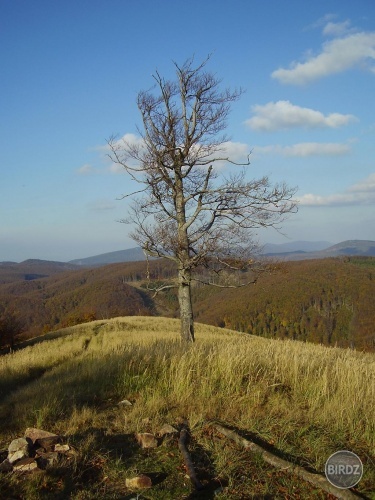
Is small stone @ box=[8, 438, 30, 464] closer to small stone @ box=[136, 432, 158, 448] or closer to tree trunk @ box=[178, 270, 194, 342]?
small stone @ box=[136, 432, 158, 448]

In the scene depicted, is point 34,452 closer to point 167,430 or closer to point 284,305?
point 167,430

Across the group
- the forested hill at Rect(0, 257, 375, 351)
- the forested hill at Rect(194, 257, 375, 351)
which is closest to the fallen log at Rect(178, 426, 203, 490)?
the forested hill at Rect(0, 257, 375, 351)

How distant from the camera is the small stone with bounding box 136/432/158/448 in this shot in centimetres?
391

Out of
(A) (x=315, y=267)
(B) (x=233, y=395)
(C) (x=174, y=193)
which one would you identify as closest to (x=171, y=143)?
(C) (x=174, y=193)

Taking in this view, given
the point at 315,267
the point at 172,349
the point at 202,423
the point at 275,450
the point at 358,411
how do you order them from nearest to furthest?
the point at 275,450, the point at 202,423, the point at 358,411, the point at 172,349, the point at 315,267

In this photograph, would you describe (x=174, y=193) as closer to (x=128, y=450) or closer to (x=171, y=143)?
(x=171, y=143)

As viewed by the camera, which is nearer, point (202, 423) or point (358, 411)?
point (202, 423)

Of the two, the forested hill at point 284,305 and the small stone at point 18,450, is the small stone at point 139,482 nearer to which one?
the small stone at point 18,450

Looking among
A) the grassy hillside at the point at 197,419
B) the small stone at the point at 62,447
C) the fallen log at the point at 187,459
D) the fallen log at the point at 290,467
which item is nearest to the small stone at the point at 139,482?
the grassy hillside at the point at 197,419

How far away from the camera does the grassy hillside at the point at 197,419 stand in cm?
322

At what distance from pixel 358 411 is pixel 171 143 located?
7.63 meters

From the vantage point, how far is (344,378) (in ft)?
18.4

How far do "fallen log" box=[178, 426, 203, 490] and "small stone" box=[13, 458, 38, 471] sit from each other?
1.33 metres

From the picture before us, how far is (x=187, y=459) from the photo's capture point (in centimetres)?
350
